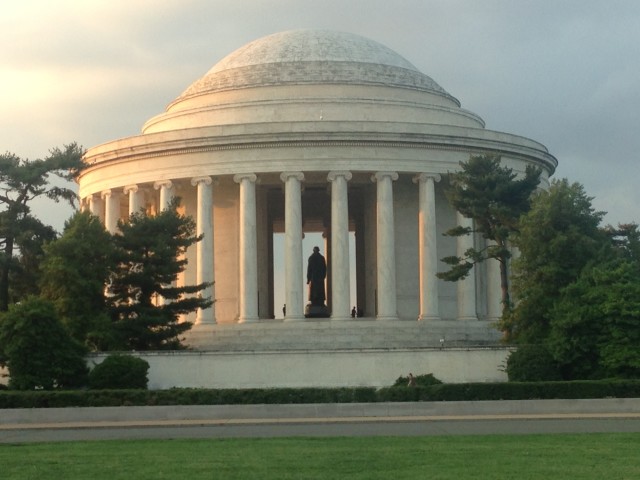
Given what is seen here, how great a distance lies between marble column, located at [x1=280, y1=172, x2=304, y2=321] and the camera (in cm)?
6919

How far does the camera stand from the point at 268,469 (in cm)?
2506

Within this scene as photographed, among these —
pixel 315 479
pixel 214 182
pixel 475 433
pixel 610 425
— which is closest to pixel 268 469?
pixel 315 479

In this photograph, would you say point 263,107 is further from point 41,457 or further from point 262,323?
point 41,457

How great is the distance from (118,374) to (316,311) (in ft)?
96.3

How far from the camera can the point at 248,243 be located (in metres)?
70.4

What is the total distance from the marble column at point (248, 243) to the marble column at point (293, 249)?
206 centimetres

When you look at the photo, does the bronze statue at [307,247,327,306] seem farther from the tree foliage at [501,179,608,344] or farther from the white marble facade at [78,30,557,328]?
the tree foliage at [501,179,608,344]

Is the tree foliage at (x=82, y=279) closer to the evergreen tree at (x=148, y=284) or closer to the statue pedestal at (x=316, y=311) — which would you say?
the evergreen tree at (x=148, y=284)

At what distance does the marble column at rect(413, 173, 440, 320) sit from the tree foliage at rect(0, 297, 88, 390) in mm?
24746

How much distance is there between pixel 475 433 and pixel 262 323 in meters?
35.0

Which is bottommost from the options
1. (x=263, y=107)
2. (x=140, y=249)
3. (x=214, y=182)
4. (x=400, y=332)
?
(x=400, y=332)

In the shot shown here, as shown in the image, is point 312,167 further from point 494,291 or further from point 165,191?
point 494,291

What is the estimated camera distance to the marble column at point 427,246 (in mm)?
70750

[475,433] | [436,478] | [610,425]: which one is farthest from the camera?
[610,425]
